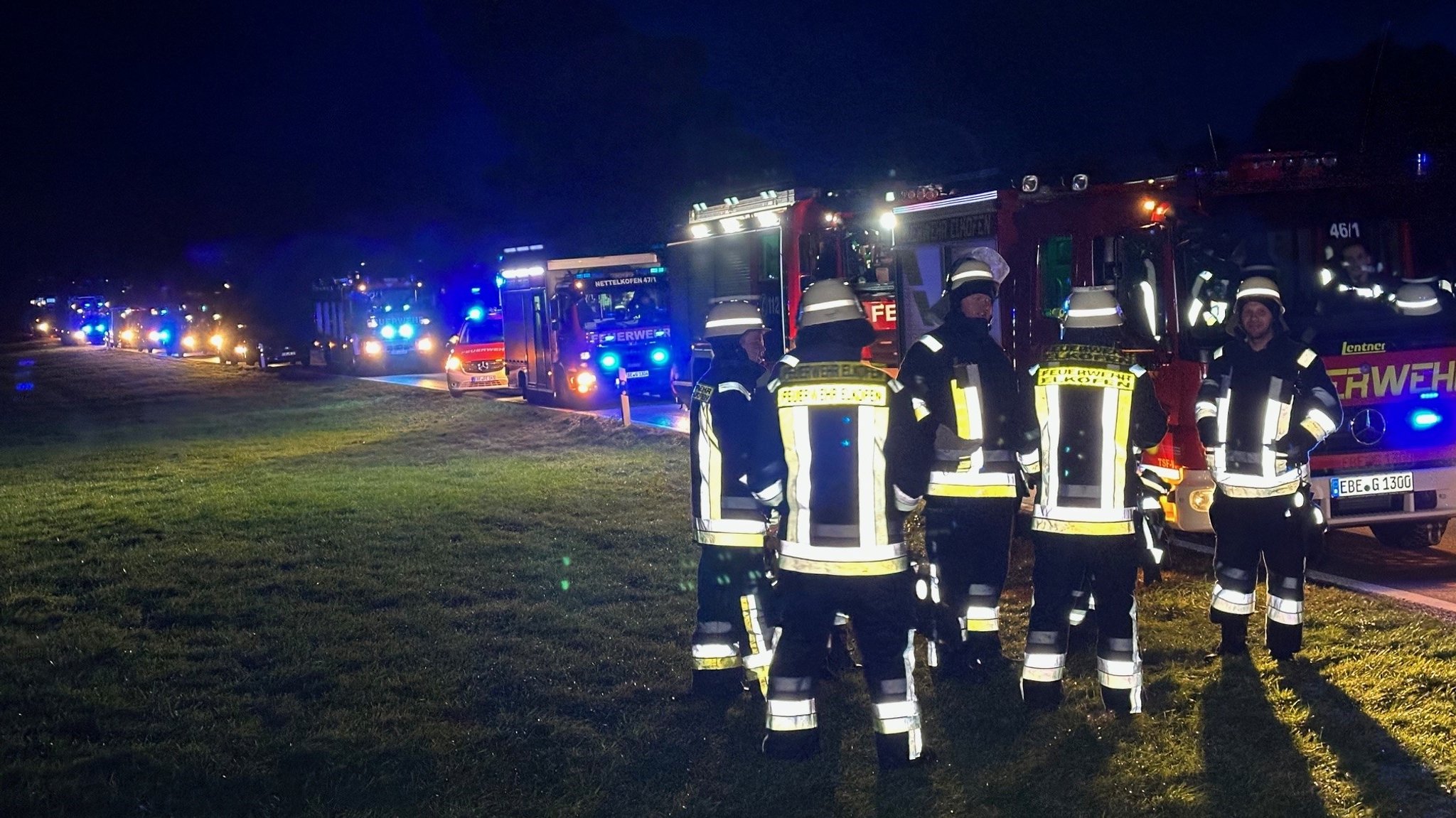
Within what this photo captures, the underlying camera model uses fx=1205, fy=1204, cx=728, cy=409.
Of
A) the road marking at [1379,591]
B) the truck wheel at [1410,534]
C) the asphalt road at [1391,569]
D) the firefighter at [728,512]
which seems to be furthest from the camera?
the truck wheel at [1410,534]

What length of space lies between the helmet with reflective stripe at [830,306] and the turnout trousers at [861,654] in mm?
984

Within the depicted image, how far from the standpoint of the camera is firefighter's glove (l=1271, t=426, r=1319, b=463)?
218 inches

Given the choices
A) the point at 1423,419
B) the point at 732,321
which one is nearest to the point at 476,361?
the point at 1423,419

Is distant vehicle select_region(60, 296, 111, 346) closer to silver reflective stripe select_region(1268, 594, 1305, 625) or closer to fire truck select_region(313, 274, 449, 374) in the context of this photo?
fire truck select_region(313, 274, 449, 374)

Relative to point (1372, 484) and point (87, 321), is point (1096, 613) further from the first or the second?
point (87, 321)

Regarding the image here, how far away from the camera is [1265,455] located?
5.55 meters

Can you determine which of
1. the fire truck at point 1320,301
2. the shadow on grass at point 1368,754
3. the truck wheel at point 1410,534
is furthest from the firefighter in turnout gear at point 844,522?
the truck wheel at point 1410,534

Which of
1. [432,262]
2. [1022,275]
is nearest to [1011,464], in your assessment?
[1022,275]

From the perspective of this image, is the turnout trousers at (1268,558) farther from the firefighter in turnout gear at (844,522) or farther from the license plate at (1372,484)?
the firefighter in turnout gear at (844,522)

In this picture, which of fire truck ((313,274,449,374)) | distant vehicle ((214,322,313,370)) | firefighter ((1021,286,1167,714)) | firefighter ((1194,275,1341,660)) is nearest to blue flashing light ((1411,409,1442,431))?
firefighter ((1194,275,1341,660))

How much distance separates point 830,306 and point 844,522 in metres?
0.84

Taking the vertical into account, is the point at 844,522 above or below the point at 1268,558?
above

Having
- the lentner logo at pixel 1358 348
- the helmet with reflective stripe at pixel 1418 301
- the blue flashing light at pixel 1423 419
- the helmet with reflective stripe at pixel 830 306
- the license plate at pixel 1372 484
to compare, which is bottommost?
the license plate at pixel 1372 484

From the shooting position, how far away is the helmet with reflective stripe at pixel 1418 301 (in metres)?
7.21
